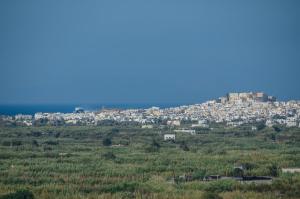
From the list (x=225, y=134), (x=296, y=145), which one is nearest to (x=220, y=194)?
(x=296, y=145)

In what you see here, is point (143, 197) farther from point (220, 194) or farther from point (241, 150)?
point (241, 150)

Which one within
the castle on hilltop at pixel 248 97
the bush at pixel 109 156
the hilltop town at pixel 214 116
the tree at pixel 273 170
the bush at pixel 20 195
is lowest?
the bush at pixel 20 195

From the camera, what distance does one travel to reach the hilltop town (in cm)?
8419

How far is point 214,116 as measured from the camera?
94.0m

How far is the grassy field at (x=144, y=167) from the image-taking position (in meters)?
27.0

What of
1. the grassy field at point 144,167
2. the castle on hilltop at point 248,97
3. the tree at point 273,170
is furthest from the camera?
the castle on hilltop at point 248,97

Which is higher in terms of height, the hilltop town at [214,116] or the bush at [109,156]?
the hilltop town at [214,116]

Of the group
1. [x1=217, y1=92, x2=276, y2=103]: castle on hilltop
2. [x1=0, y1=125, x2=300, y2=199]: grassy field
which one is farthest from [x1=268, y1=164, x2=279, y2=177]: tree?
[x1=217, y1=92, x2=276, y2=103]: castle on hilltop

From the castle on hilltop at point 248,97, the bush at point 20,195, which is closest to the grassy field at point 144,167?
the bush at point 20,195

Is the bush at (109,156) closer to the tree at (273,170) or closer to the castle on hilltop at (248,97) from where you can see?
the tree at (273,170)

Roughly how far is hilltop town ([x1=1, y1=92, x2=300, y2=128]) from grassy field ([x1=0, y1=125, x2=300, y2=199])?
27.7 m

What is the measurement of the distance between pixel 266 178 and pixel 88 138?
29.5 metres

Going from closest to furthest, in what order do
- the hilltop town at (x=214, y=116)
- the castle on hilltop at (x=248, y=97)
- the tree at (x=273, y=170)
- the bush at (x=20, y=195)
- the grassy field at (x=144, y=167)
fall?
the bush at (x=20, y=195), the grassy field at (x=144, y=167), the tree at (x=273, y=170), the hilltop town at (x=214, y=116), the castle on hilltop at (x=248, y=97)

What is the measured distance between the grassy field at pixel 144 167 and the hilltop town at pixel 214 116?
90.8 ft
